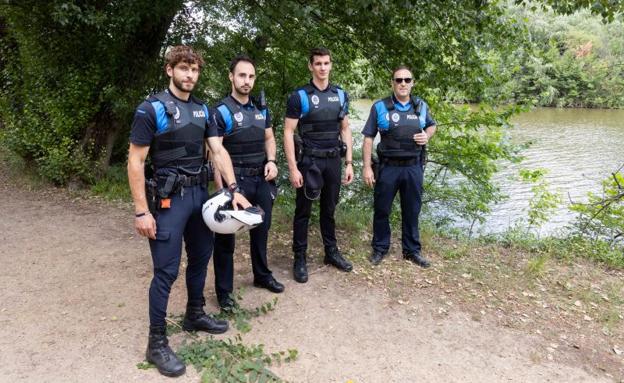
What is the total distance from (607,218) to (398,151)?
14.7 ft

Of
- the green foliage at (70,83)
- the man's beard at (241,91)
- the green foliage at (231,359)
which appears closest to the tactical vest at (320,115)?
the man's beard at (241,91)

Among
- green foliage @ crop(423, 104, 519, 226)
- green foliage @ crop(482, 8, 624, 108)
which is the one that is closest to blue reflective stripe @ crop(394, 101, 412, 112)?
green foliage @ crop(423, 104, 519, 226)

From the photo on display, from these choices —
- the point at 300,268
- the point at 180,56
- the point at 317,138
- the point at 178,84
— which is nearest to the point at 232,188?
the point at 178,84

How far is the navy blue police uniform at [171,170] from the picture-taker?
9.97 feet

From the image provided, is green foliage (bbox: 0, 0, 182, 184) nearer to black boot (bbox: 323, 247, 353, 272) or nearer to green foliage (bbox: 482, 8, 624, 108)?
black boot (bbox: 323, 247, 353, 272)

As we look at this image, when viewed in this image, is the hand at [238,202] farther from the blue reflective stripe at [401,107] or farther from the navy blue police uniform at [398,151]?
the blue reflective stripe at [401,107]

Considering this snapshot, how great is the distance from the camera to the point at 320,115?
14.3 ft

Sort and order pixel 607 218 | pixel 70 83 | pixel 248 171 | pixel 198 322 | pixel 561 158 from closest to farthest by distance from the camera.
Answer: pixel 198 322 → pixel 248 171 → pixel 607 218 → pixel 70 83 → pixel 561 158

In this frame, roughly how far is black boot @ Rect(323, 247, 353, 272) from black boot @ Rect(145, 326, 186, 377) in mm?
2111

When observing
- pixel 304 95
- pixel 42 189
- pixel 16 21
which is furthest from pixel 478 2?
pixel 42 189

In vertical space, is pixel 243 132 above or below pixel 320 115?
below

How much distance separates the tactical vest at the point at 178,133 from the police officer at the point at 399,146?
2.12 m

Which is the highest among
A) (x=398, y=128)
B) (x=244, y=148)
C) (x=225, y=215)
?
(x=398, y=128)

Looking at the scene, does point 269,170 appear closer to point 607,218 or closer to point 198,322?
point 198,322
